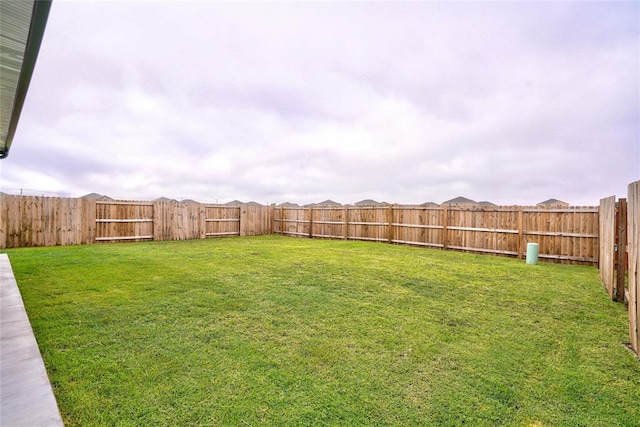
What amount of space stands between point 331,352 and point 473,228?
8686mm

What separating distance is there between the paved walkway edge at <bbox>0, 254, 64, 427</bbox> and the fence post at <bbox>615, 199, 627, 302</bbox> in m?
6.54

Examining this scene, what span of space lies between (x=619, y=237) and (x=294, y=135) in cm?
1488

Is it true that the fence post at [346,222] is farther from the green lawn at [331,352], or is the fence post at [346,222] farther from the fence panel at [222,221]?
the green lawn at [331,352]

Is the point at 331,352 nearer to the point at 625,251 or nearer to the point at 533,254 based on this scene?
the point at 625,251

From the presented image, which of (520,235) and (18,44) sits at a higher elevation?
(18,44)

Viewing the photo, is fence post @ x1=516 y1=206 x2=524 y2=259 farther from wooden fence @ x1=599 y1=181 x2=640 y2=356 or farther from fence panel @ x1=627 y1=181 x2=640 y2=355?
fence panel @ x1=627 y1=181 x2=640 y2=355

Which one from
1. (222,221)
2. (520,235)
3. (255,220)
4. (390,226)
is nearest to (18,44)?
(520,235)

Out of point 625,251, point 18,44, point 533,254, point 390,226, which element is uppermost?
point 18,44

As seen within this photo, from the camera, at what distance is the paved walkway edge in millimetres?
1509

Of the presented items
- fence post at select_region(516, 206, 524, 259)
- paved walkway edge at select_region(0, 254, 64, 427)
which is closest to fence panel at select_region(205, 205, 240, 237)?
paved walkway edge at select_region(0, 254, 64, 427)

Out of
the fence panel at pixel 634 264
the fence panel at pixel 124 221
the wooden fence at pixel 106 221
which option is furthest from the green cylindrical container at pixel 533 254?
the fence panel at pixel 124 221

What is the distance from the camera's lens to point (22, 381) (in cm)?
185

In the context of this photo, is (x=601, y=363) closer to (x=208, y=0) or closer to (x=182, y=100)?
(x=208, y=0)

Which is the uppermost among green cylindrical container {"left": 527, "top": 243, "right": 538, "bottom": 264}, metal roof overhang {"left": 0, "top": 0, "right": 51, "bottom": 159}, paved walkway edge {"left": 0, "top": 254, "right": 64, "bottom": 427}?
metal roof overhang {"left": 0, "top": 0, "right": 51, "bottom": 159}
